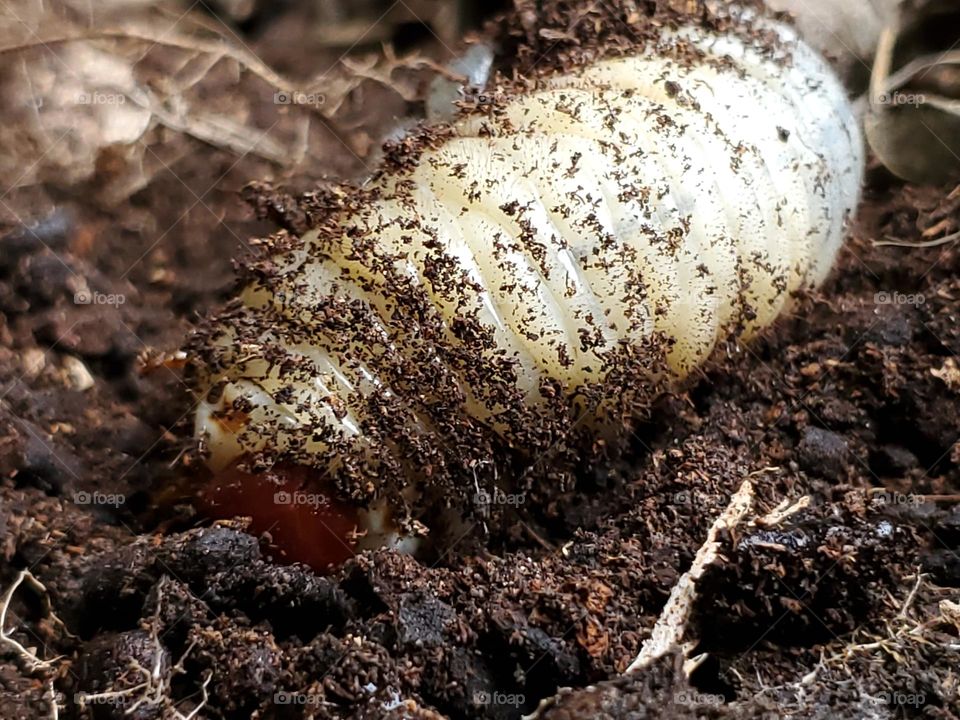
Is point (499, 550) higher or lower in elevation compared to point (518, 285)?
lower

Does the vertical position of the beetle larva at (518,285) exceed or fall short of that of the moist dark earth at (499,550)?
it exceeds it

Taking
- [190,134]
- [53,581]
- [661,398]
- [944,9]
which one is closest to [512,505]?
[661,398]

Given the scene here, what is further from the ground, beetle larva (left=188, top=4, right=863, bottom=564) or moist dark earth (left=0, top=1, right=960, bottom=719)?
beetle larva (left=188, top=4, right=863, bottom=564)

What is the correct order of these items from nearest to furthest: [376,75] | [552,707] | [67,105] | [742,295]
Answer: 1. [552,707]
2. [742,295]
3. [67,105]
4. [376,75]

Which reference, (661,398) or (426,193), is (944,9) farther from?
(426,193)

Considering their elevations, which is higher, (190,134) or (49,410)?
(190,134)
